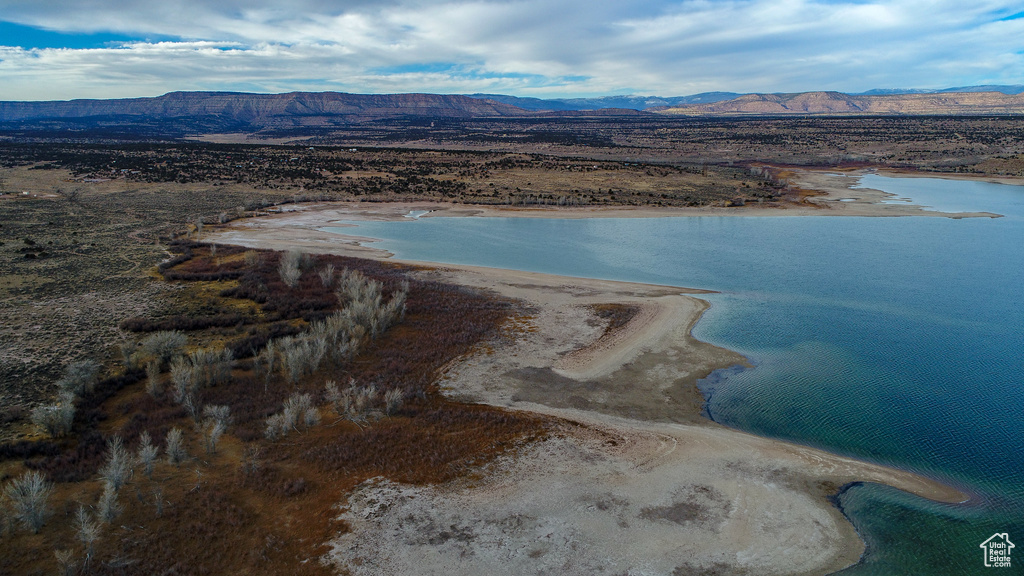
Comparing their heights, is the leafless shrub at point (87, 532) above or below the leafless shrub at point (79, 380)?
below

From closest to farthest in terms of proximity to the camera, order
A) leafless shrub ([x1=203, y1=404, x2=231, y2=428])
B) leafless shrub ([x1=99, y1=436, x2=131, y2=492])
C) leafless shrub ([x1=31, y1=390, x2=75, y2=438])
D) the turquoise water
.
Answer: leafless shrub ([x1=99, y1=436, x2=131, y2=492]), the turquoise water, leafless shrub ([x1=31, y1=390, x2=75, y2=438]), leafless shrub ([x1=203, y1=404, x2=231, y2=428])

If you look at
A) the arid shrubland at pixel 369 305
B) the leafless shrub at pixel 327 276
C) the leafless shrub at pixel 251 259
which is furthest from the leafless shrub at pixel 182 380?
the leafless shrub at pixel 251 259

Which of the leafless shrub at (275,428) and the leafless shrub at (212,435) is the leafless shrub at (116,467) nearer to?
the leafless shrub at (212,435)

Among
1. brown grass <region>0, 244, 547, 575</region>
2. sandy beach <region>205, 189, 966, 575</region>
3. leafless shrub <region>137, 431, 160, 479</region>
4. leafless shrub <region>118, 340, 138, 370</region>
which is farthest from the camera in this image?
leafless shrub <region>118, 340, 138, 370</region>

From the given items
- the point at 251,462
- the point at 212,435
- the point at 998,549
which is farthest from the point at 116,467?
the point at 998,549

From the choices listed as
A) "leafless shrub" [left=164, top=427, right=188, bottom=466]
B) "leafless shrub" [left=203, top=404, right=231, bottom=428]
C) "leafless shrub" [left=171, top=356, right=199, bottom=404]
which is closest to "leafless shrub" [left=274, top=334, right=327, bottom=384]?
"leafless shrub" [left=171, top=356, right=199, bottom=404]

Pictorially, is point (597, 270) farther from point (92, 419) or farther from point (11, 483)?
point (11, 483)

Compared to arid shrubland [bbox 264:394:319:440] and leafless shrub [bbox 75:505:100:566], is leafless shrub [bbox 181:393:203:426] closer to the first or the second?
arid shrubland [bbox 264:394:319:440]
